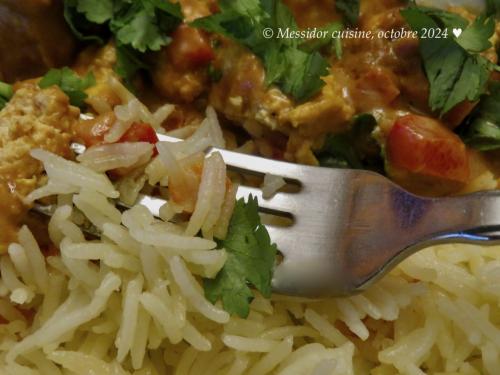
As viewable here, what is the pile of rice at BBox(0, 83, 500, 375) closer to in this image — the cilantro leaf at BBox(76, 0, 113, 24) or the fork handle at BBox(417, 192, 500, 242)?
the fork handle at BBox(417, 192, 500, 242)

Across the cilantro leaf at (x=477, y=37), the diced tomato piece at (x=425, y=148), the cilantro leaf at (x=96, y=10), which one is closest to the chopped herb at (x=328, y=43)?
the diced tomato piece at (x=425, y=148)

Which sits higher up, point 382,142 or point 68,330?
point 382,142

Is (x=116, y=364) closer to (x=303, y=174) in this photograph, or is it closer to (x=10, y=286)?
(x=10, y=286)

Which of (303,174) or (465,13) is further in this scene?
(465,13)

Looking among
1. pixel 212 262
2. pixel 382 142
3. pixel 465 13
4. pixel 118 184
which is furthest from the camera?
pixel 465 13

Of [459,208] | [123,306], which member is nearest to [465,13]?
[459,208]

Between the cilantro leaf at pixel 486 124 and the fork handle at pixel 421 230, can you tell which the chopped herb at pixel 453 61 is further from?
the fork handle at pixel 421 230

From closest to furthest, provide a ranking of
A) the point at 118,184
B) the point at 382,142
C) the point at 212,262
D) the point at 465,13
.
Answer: the point at 212,262 → the point at 118,184 → the point at 382,142 → the point at 465,13
